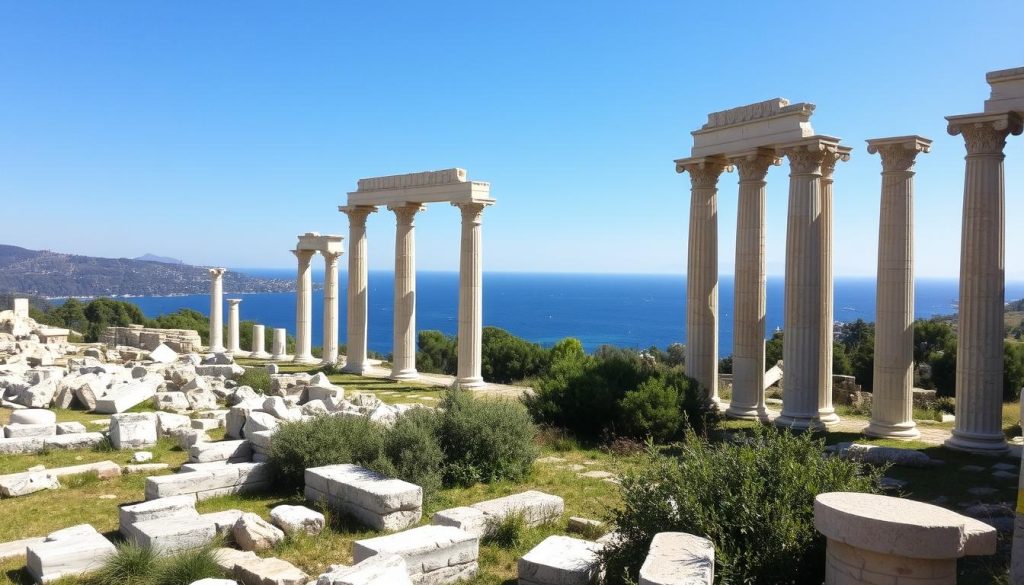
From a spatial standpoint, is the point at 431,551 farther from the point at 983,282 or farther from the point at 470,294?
the point at 470,294

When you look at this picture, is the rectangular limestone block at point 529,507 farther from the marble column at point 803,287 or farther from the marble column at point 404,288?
the marble column at point 404,288

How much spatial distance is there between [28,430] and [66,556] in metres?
9.07

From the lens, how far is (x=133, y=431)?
615 inches

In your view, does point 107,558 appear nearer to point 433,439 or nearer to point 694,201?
point 433,439

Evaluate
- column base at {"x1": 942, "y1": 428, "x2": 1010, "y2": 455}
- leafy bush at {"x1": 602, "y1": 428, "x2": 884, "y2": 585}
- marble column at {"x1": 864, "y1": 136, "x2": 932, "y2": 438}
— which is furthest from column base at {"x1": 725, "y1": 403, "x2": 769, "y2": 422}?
leafy bush at {"x1": 602, "y1": 428, "x2": 884, "y2": 585}

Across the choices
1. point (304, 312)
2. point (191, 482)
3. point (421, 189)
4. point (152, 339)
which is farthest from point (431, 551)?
point (152, 339)

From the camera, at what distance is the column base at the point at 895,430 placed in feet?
52.8

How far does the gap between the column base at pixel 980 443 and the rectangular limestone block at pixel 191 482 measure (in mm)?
13273

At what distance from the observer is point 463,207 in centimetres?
2509

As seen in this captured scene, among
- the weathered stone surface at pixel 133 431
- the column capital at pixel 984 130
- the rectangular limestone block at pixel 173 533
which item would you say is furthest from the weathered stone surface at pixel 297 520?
the column capital at pixel 984 130

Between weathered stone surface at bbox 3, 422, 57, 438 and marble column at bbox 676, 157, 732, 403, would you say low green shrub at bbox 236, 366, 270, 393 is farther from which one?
marble column at bbox 676, 157, 732, 403

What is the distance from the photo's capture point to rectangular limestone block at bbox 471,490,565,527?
10.3 m

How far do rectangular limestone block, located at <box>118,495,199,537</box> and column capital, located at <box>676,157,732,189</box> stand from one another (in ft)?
45.5

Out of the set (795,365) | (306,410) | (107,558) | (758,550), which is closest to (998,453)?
(795,365)
